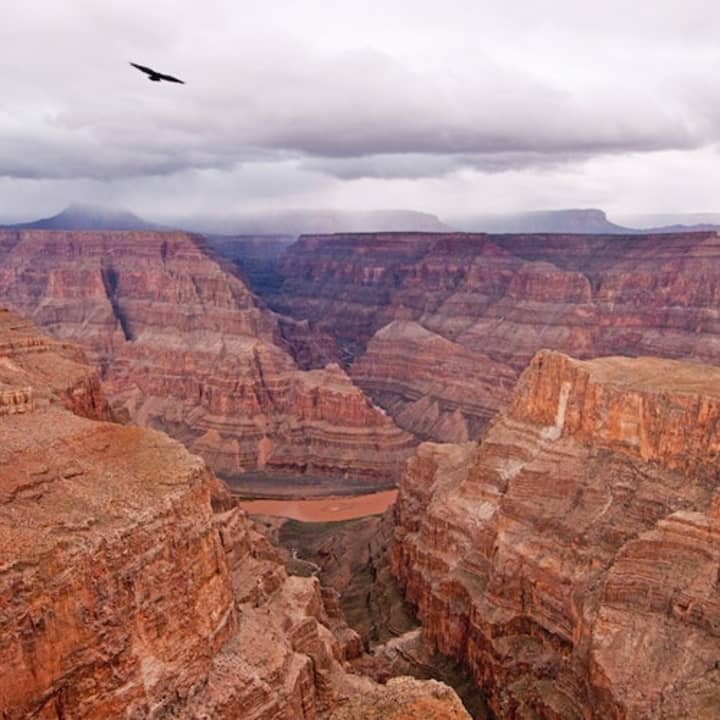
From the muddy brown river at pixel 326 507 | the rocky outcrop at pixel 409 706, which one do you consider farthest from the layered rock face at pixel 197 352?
the rocky outcrop at pixel 409 706

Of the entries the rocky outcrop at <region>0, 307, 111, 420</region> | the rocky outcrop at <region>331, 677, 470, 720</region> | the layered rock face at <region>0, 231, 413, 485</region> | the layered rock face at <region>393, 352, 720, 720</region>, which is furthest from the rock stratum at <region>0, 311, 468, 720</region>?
the layered rock face at <region>0, 231, 413, 485</region>

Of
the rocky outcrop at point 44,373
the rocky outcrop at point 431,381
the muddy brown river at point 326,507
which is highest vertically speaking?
the rocky outcrop at point 44,373

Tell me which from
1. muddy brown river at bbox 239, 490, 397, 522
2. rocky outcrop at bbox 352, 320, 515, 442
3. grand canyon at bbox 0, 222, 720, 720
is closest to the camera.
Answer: grand canyon at bbox 0, 222, 720, 720

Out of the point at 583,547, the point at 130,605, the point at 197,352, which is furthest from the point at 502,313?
the point at 130,605

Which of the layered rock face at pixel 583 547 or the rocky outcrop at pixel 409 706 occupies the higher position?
the rocky outcrop at pixel 409 706

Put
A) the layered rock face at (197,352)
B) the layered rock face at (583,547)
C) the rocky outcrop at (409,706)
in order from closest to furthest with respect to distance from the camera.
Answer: the rocky outcrop at (409,706)
the layered rock face at (583,547)
the layered rock face at (197,352)

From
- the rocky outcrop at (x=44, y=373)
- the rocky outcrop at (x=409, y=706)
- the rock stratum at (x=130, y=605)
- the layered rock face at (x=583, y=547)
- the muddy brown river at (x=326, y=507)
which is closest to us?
the rocky outcrop at (x=409, y=706)

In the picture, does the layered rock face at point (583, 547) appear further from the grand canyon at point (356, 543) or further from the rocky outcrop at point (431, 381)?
the rocky outcrop at point (431, 381)

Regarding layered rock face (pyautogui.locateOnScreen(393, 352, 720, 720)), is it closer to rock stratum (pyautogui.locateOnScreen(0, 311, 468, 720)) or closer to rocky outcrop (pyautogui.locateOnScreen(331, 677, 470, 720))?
rock stratum (pyautogui.locateOnScreen(0, 311, 468, 720))
